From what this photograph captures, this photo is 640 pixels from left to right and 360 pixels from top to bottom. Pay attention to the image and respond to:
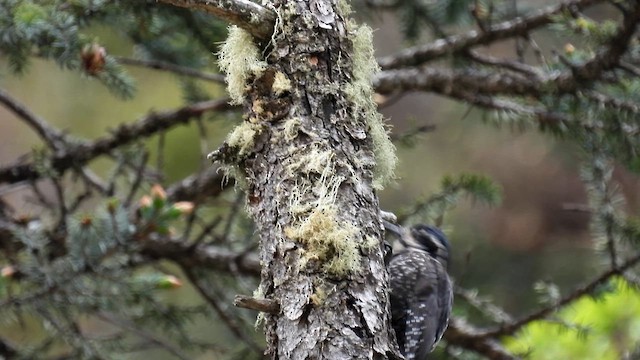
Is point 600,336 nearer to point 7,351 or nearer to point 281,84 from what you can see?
point 7,351

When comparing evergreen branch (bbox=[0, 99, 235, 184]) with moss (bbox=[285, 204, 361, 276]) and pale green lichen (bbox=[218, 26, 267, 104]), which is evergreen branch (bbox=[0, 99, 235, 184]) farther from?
moss (bbox=[285, 204, 361, 276])

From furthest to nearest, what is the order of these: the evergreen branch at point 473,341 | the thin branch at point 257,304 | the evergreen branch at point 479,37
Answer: the evergreen branch at point 473,341 < the evergreen branch at point 479,37 < the thin branch at point 257,304

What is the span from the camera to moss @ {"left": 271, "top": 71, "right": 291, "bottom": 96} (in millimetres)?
2330

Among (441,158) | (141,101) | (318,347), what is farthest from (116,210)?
(441,158)

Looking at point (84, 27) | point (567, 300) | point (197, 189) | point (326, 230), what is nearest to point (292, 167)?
point (326, 230)

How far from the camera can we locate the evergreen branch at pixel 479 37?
3.65 metres

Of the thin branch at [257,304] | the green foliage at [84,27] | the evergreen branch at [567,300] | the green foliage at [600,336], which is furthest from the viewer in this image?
the green foliage at [600,336]

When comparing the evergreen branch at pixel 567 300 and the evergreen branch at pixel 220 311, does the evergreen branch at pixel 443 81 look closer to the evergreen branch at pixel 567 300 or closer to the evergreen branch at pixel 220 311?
the evergreen branch at pixel 567 300

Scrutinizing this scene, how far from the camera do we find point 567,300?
353cm

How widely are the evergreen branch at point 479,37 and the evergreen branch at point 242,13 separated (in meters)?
1.41

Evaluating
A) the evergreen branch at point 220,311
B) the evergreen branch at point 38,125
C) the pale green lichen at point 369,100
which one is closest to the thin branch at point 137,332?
the evergreen branch at point 220,311

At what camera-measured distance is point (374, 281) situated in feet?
7.34

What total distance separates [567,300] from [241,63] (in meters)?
1.67

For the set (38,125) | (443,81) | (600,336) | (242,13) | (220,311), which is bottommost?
(600,336)
